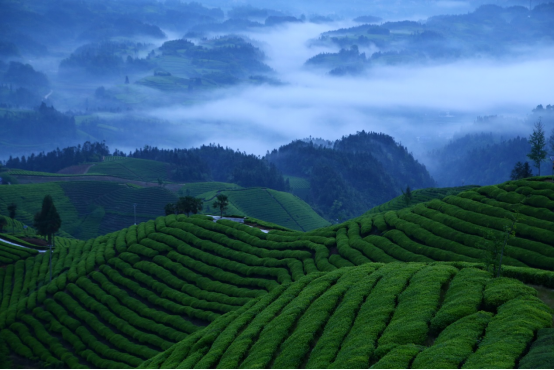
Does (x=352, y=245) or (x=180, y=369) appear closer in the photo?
(x=180, y=369)

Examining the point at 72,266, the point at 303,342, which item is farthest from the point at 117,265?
the point at 303,342

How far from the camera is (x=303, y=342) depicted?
120 feet

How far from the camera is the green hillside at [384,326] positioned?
97.5ft

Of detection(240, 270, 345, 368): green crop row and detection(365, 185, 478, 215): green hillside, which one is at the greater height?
detection(365, 185, 478, 215): green hillside

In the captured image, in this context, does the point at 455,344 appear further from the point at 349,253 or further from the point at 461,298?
the point at 349,253

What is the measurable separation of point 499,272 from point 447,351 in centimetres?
1263

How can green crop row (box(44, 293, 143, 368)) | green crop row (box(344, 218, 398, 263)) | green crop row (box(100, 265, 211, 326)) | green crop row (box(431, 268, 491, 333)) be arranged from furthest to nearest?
green crop row (box(100, 265, 211, 326)) → green crop row (box(344, 218, 398, 263)) → green crop row (box(44, 293, 143, 368)) → green crop row (box(431, 268, 491, 333))

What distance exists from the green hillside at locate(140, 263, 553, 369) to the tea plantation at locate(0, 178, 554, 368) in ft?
0.37

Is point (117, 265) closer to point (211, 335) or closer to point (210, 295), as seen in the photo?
point (210, 295)

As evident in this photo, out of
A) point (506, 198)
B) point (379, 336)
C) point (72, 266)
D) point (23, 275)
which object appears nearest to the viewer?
point (379, 336)

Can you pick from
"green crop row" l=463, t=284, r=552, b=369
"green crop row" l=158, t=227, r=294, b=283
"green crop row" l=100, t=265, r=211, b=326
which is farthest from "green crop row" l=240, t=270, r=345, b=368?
"green crop row" l=100, t=265, r=211, b=326

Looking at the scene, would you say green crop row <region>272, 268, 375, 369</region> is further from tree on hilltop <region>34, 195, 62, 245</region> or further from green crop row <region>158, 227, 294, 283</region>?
tree on hilltop <region>34, 195, 62, 245</region>

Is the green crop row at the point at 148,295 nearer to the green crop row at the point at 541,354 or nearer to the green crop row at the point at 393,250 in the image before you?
the green crop row at the point at 393,250

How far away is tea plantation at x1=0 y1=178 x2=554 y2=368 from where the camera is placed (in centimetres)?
3250
